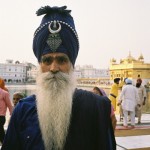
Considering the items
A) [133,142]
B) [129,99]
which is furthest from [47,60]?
[129,99]

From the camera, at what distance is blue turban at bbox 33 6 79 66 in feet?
5.02

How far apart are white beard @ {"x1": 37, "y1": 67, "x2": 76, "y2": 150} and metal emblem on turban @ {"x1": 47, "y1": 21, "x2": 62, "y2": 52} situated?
6.5 inches

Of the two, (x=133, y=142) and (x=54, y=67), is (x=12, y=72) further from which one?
(x=54, y=67)

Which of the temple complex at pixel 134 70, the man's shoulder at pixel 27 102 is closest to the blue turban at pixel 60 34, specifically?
the man's shoulder at pixel 27 102

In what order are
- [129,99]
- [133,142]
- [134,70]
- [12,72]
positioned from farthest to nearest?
1. [12,72]
2. [134,70]
3. [129,99]
4. [133,142]

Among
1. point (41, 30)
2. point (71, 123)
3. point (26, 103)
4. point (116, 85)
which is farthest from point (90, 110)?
point (116, 85)

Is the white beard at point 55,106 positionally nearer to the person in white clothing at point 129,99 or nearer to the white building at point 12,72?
the person in white clothing at point 129,99

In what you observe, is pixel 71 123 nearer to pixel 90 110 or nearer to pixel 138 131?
pixel 90 110

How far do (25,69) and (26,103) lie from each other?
358ft

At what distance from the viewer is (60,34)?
154 centimetres

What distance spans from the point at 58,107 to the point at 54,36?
0.42m

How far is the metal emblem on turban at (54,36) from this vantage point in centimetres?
150

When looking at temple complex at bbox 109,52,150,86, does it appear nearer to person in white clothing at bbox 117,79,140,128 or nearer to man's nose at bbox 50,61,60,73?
person in white clothing at bbox 117,79,140,128

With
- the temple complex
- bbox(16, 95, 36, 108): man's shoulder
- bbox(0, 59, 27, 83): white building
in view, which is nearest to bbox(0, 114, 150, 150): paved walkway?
bbox(16, 95, 36, 108): man's shoulder
